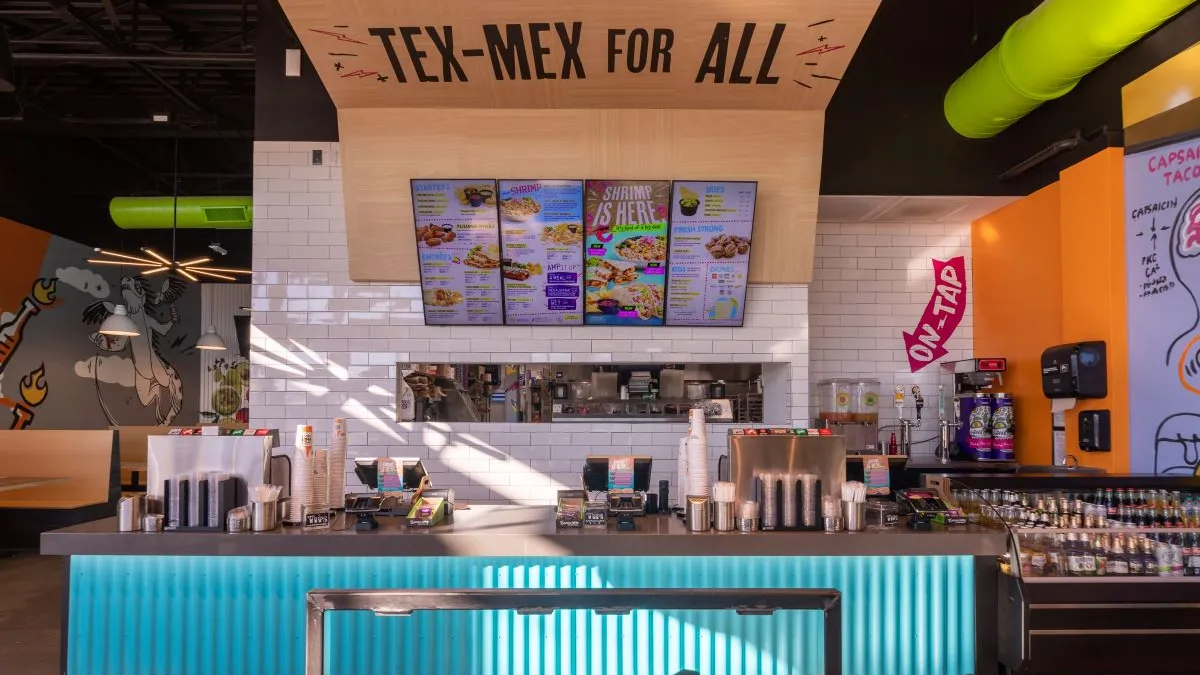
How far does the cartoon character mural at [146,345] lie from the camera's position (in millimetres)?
10703

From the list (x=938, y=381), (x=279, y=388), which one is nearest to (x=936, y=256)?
(x=938, y=381)

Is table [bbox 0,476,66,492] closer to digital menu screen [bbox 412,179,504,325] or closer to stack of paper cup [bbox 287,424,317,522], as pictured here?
digital menu screen [bbox 412,179,504,325]

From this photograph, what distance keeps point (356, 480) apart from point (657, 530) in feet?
10.2

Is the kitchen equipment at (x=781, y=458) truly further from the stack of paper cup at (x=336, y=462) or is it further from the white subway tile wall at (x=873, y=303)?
the white subway tile wall at (x=873, y=303)

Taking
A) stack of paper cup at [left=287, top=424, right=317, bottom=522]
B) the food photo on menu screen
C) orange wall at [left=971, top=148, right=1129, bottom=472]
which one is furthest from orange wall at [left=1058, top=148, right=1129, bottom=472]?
stack of paper cup at [left=287, top=424, right=317, bottom=522]

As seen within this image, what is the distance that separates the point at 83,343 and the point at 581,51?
892cm

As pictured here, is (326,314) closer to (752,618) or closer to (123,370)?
(752,618)

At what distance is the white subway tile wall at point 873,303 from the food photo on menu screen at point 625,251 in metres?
1.79

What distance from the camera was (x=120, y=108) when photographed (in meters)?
8.17

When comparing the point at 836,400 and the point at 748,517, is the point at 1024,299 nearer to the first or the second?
the point at 836,400

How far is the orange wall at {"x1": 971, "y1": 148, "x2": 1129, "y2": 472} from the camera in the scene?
15.1ft

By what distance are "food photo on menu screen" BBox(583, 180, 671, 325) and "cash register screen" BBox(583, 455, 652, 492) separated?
2.21m

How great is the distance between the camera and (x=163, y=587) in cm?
309

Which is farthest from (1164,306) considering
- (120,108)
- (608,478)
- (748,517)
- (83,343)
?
(83,343)
